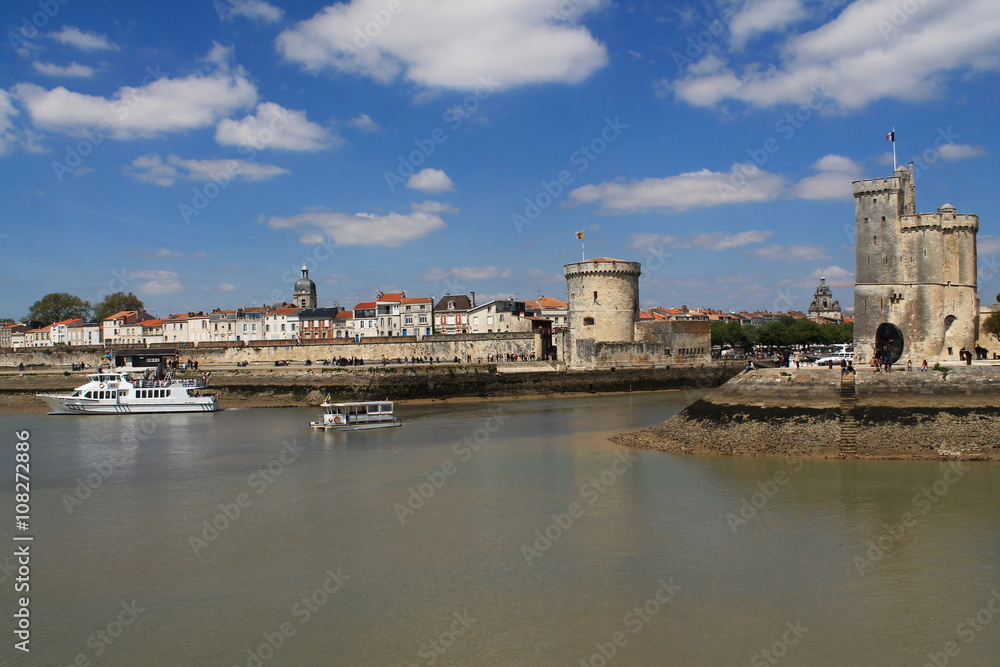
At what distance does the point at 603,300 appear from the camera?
3994 centimetres

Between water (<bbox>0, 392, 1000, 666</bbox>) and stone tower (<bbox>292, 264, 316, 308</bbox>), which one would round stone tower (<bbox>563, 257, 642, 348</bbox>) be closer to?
water (<bbox>0, 392, 1000, 666</bbox>)

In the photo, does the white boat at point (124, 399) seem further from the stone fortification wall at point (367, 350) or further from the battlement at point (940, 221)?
the battlement at point (940, 221)

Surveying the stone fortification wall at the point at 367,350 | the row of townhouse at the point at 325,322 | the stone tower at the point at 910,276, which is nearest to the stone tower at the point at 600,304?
the stone fortification wall at the point at 367,350

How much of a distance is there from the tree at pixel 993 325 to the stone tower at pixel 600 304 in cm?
1926

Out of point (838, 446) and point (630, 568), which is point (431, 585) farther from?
point (838, 446)

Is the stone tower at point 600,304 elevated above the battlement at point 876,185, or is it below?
below

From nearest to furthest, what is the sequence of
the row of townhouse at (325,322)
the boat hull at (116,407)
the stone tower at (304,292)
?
the boat hull at (116,407) < the row of townhouse at (325,322) < the stone tower at (304,292)

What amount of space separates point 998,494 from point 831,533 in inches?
170

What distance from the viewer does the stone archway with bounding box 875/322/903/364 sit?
73.7ft

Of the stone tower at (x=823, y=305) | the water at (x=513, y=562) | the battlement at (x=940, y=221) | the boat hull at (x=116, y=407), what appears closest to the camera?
the water at (x=513, y=562)

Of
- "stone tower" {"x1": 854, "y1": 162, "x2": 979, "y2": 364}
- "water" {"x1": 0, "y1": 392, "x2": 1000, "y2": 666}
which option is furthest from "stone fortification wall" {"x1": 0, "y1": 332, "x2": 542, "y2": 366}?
"water" {"x1": 0, "y1": 392, "x2": 1000, "y2": 666}

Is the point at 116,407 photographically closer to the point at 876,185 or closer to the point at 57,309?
the point at 876,185

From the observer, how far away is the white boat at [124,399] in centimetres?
3067

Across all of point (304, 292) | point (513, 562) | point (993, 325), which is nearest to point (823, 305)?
point (304, 292)
